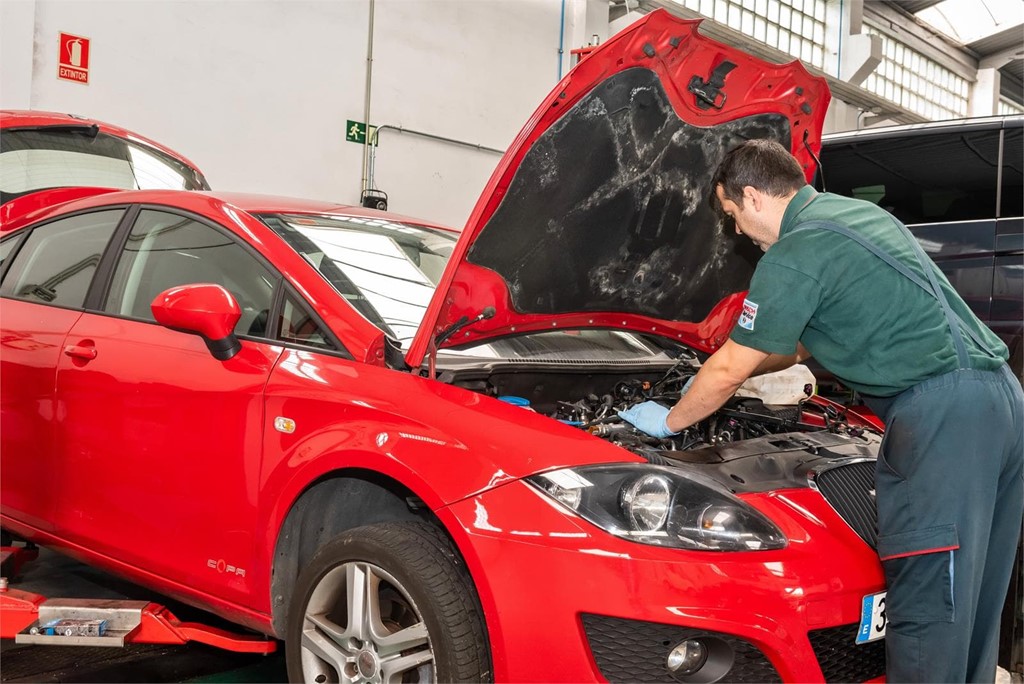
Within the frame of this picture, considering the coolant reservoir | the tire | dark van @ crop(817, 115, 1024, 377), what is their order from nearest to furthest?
the tire < the coolant reservoir < dark van @ crop(817, 115, 1024, 377)

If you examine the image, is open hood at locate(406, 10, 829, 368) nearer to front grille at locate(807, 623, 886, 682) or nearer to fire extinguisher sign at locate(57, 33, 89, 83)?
front grille at locate(807, 623, 886, 682)

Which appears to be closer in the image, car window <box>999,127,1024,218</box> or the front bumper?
the front bumper

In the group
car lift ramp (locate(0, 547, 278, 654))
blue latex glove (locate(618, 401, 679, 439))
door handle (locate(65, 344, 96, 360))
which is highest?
door handle (locate(65, 344, 96, 360))

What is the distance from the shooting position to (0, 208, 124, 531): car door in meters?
2.57

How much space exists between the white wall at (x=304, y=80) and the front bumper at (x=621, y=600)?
5724 millimetres

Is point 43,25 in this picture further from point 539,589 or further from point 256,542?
point 539,589

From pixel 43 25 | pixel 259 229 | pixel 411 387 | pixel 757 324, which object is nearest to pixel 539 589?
Answer: pixel 411 387

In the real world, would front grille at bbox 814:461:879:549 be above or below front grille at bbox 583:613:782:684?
A: above

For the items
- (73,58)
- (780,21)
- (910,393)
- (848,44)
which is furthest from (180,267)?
(848,44)

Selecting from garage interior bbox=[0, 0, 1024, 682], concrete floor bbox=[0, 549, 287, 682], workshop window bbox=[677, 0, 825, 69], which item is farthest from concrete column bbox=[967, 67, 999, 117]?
concrete floor bbox=[0, 549, 287, 682]

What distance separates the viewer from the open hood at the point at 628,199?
2.08 metres

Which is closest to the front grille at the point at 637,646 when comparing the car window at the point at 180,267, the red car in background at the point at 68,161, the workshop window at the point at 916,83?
the car window at the point at 180,267

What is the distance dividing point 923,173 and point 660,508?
3.48 metres

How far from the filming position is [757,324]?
1.92m
